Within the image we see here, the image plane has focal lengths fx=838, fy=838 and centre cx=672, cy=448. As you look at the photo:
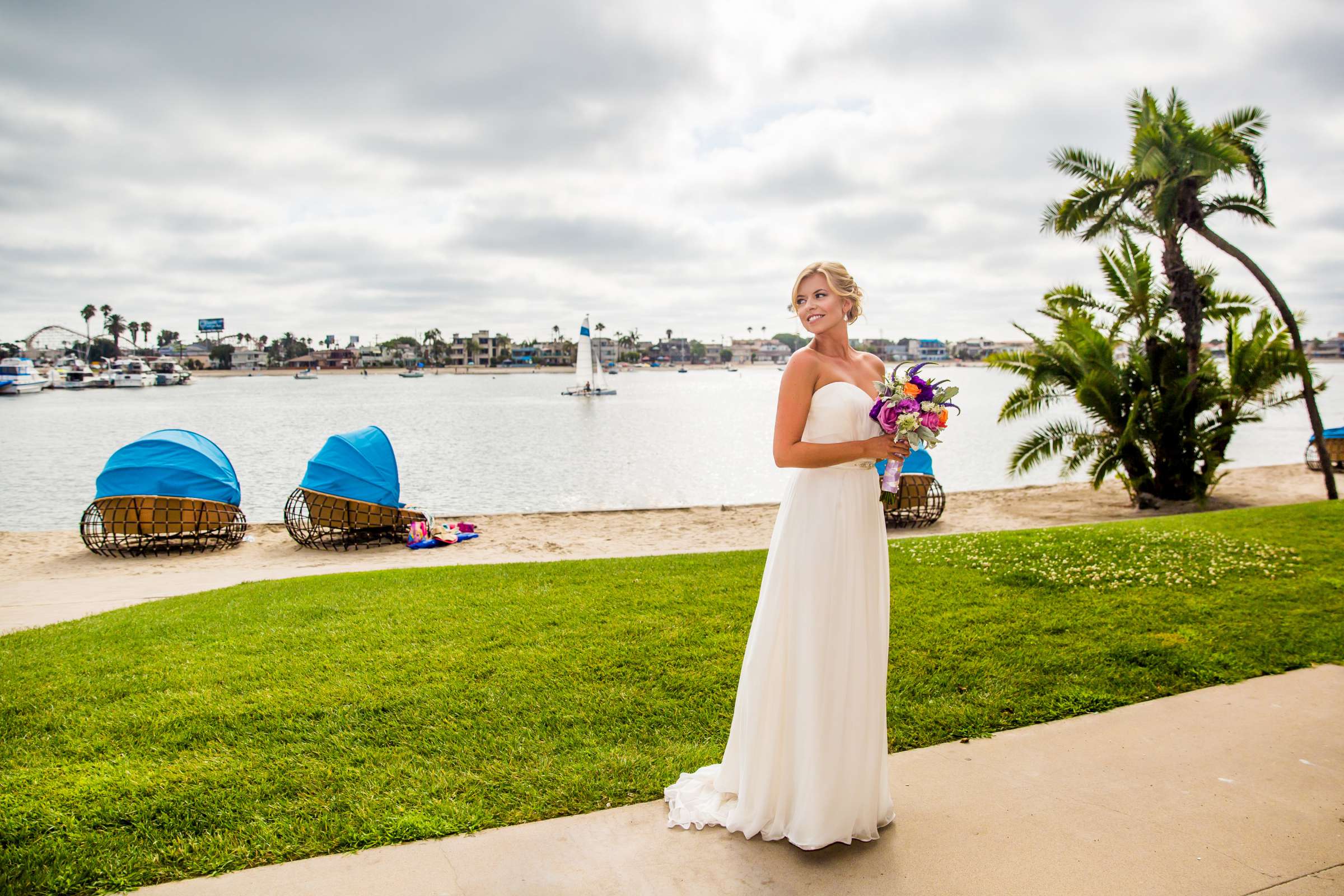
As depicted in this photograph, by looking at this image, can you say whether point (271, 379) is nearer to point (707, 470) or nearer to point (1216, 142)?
point (707, 470)

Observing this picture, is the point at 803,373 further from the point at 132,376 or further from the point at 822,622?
the point at 132,376

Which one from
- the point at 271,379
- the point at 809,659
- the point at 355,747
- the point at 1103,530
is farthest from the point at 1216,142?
the point at 271,379

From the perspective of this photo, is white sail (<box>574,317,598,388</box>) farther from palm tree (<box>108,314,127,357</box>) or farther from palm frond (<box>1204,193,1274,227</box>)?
palm tree (<box>108,314,127,357</box>)

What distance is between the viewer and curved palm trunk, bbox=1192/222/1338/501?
17.2 meters

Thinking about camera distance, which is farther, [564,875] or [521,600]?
[521,600]

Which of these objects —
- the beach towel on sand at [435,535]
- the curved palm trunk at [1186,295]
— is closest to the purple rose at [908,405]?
the beach towel on sand at [435,535]

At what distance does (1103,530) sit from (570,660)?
7890 mm

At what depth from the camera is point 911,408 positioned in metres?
3.42

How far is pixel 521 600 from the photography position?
7910mm

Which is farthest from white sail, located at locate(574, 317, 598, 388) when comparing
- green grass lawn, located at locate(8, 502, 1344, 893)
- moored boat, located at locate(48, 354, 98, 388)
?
moored boat, located at locate(48, 354, 98, 388)

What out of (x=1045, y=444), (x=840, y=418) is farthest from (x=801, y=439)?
(x=1045, y=444)

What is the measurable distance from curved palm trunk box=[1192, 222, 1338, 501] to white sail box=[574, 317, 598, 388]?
55639 millimetres

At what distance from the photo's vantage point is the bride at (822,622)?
3.53 m

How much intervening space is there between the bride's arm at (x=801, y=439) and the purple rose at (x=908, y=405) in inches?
5.3
